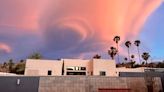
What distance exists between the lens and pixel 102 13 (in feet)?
98.2

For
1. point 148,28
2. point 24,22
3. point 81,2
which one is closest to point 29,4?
point 81,2

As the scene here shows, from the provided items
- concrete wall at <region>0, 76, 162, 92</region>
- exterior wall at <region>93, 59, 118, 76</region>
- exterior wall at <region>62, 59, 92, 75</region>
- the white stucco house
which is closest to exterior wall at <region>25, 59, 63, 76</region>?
the white stucco house

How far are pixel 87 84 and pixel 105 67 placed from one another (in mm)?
20335

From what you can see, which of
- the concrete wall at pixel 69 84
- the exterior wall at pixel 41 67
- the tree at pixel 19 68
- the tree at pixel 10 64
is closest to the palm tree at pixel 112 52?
the tree at pixel 19 68

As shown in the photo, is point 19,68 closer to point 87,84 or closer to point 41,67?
→ point 41,67

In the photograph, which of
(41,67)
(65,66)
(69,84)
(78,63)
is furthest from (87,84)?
(78,63)

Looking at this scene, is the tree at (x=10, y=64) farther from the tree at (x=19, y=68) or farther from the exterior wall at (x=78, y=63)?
the exterior wall at (x=78, y=63)

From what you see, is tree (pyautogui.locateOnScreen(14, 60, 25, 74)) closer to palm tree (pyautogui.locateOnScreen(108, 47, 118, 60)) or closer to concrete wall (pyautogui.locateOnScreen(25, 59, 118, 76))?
concrete wall (pyautogui.locateOnScreen(25, 59, 118, 76))

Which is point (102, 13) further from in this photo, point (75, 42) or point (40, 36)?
point (75, 42)

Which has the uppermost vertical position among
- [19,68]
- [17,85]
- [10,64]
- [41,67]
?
[10,64]

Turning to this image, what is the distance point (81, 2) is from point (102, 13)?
4782mm

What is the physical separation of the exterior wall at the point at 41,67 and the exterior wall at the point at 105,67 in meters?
6.23

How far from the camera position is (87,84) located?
22031 mm

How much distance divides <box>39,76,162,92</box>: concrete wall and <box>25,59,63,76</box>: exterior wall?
17.5 metres
